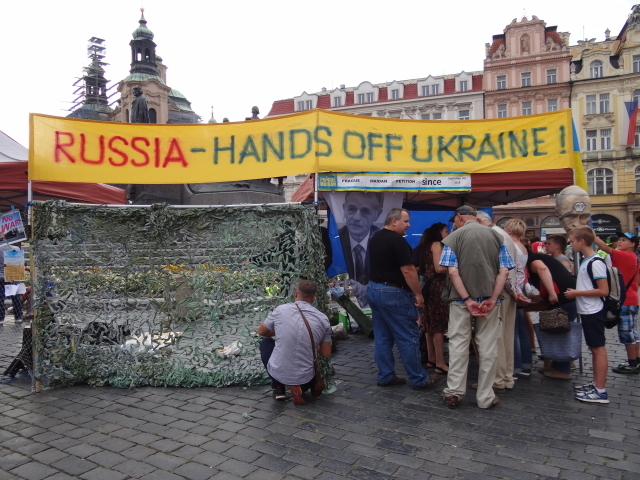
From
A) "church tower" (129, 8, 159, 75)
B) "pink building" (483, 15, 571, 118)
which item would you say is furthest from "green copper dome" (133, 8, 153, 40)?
"pink building" (483, 15, 571, 118)

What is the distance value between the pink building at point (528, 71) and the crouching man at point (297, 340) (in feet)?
132

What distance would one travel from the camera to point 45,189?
5.32 metres

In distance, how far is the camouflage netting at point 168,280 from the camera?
491 cm

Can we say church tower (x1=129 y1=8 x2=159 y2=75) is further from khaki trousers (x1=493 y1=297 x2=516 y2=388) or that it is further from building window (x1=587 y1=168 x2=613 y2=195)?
khaki trousers (x1=493 y1=297 x2=516 y2=388)

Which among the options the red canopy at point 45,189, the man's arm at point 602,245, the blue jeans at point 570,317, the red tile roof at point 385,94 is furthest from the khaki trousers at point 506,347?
the red tile roof at point 385,94

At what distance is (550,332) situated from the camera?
5012 mm

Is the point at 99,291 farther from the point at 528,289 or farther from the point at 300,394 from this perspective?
the point at 528,289

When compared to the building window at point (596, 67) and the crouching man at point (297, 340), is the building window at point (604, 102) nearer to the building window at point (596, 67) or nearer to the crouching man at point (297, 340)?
the building window at point (596, 67)

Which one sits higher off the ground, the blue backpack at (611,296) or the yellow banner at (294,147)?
the yellow banner at (294,147)

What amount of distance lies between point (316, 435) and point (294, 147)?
116 inches

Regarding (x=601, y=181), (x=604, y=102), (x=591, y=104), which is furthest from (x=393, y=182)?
(x=604, y=102)

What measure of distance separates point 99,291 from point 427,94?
43.4 metres

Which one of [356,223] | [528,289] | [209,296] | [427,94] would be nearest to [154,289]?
[209,296]

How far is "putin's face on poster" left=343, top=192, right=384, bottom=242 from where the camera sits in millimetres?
5570
